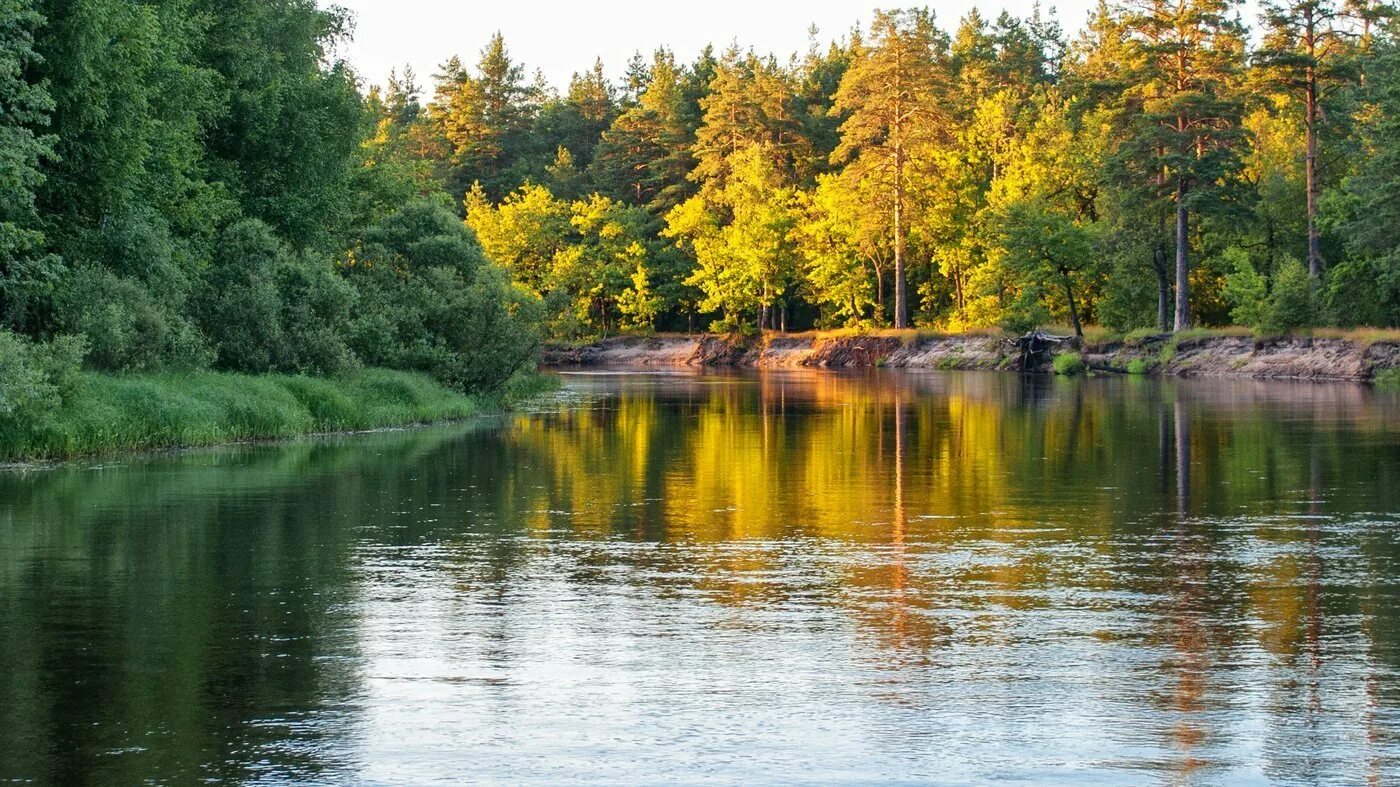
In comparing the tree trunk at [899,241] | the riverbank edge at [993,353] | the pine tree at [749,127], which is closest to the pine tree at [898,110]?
the tree trunk at [899,241]

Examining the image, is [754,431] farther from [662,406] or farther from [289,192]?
[289,192]

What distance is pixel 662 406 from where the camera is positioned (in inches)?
1908

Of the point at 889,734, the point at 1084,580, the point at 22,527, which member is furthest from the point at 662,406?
the point at 889,734

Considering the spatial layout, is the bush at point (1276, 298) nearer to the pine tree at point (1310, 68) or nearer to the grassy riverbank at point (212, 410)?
the pine tree at point (1310, 68)

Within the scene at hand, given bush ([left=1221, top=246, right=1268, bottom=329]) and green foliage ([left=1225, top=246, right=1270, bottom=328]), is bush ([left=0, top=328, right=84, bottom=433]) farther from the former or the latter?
green foliage ([left=1225, top=246, right=1270, bottom=328])

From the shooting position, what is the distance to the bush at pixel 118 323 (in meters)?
30.8

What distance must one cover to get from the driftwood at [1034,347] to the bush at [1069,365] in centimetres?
426

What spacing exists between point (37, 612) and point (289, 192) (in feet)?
106

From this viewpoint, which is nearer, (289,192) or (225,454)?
(225,454)

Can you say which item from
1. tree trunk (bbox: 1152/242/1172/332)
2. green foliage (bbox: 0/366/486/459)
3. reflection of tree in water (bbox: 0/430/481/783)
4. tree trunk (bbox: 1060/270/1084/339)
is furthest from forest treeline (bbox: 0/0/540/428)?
tree trunk (bbox: 1152/242/1172/332)

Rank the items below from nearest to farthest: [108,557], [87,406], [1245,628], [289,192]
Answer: [1245,628], [108,557], [87,406], [289,192]

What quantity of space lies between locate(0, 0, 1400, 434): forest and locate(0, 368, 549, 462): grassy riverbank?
0.69 meters

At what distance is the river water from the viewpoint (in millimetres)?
8703

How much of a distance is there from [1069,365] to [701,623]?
6750 cm
